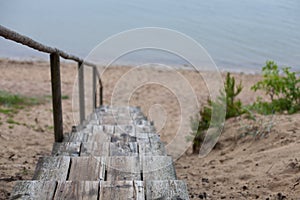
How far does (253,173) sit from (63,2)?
16.5 m

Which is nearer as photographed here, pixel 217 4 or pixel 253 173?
pixel 253 173

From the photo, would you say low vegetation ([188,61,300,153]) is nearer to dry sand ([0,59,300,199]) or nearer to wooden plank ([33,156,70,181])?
dry sand ([0,59,300,199])

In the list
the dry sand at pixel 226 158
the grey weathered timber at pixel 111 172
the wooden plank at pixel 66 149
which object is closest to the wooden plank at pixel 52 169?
the grey weathered timber at pixel 111 172

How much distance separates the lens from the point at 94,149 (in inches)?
95.0

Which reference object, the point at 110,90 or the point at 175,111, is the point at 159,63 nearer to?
the point at 110,90

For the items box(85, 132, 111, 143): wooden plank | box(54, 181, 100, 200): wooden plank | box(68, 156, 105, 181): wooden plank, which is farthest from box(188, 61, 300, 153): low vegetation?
box(54, 181, 100, 200): wooden plank

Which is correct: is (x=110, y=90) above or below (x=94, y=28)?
below

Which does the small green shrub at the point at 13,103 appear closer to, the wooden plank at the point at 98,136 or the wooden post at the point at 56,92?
the wooden plank at the point at 98,136

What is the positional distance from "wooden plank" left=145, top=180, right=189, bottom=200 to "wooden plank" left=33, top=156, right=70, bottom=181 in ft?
1.54

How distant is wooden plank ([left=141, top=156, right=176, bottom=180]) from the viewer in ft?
6.10

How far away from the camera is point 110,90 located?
923 centimetres

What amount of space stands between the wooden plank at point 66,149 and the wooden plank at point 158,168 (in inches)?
20.3

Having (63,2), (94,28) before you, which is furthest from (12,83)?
(63,2)

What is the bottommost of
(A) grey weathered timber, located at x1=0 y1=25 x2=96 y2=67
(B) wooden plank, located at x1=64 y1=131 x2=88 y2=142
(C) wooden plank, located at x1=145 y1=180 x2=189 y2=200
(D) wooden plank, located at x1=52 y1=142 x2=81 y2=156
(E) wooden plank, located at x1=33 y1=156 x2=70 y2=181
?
(C) wooden plank, located at x1=145 y1=180 x2=189 y2=200
